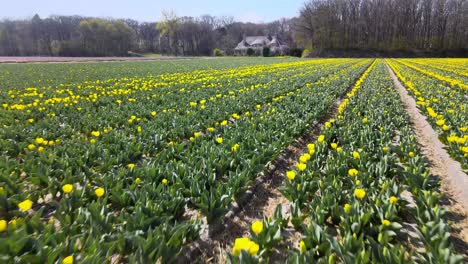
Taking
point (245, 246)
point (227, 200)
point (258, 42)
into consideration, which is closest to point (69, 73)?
point (227, 200)

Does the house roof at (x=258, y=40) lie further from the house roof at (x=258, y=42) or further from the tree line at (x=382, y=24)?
the tree line at (x=382, y=24)

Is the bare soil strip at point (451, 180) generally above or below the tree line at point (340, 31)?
below

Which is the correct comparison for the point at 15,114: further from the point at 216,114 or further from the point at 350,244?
the point at 350,244

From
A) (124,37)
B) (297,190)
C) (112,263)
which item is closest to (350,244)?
(297,190)

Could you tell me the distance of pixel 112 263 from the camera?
7.29ft

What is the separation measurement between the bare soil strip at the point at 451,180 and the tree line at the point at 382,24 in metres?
66.0

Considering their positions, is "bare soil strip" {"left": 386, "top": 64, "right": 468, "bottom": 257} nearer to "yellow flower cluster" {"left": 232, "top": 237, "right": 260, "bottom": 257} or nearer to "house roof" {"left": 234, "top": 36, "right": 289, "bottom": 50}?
"yellow flower cluster" {"left": 232, "top": 237, "right": 260, "bottom": 257}

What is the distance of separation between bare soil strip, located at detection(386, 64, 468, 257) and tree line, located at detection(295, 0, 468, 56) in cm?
6602

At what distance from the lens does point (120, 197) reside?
9.34 ft

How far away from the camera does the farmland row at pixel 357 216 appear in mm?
2021

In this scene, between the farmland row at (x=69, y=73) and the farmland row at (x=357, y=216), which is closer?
the farmland row at (x=357, y=216)

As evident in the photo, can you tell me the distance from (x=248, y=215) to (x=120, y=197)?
1336mm

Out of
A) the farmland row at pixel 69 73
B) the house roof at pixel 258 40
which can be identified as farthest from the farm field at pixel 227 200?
the house roof at pixel 258 40

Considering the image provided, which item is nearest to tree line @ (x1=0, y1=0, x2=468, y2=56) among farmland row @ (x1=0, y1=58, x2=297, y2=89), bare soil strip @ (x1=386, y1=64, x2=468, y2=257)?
farmland row @ (x1=0, y1=58, x2=297, y2=89)
